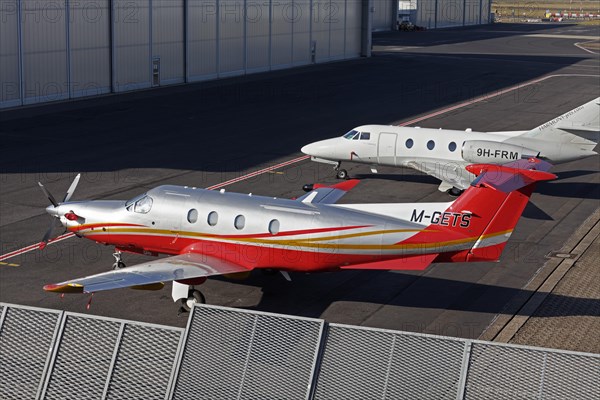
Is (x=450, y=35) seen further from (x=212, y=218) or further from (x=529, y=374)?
(x=529, y=374)

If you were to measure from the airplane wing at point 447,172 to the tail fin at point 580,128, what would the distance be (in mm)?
3719

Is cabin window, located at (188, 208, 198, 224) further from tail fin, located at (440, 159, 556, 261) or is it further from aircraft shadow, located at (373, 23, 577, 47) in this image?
aircraft shadow, located at (373, 23, 577, 47)

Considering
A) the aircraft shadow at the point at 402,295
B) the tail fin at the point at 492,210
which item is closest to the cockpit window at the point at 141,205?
the aircraft shadow at the point at 402,295

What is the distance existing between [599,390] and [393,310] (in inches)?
486

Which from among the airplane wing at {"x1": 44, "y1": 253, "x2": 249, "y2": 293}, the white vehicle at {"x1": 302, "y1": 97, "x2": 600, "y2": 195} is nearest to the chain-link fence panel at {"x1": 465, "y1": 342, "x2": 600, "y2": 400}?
the airplane wing at {"x1": 44, "y1": 253, "x2": 249, "y2": 293}

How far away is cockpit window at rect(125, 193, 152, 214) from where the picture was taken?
24.5 m

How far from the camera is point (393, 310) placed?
2422cm

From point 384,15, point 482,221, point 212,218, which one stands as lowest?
point 212,218

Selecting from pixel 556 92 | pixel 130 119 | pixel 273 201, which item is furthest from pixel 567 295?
pixel 556 92

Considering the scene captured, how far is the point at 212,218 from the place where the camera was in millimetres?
24094

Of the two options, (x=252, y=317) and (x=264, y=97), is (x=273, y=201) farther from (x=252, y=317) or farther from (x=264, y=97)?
(x=264, y=97)

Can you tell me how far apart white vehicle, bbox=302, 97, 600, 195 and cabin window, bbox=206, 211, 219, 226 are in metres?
14.1

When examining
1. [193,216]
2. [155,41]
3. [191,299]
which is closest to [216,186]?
[193,216]

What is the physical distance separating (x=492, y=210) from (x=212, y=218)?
705cm
